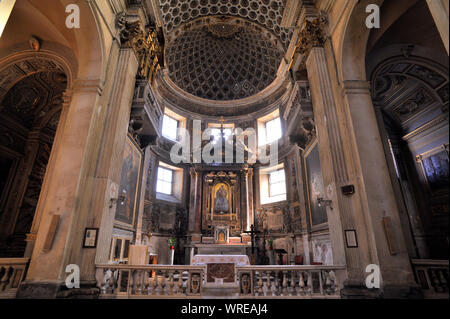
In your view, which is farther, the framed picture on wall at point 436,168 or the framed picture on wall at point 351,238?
the framed picture on wall at point 351,238

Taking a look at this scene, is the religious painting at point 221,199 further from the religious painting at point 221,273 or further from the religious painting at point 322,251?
the religious painting at point 221,273

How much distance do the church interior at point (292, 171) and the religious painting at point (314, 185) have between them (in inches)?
3.6

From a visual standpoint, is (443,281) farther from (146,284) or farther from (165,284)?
(146,284)

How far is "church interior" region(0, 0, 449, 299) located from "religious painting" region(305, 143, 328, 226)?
0.09 m

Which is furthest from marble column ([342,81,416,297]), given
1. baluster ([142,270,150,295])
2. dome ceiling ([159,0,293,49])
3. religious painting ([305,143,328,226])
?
dome ceiling ([159,0,293,49])

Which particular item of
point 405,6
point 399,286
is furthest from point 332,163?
point 405,6

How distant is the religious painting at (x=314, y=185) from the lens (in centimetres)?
885

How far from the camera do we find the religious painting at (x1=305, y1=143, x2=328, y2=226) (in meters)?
8.85

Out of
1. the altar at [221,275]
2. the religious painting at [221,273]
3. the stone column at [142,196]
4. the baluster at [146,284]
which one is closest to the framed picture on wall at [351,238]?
the altar at [221,275]

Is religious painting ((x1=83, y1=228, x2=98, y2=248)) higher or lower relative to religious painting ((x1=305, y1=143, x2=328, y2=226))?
lower

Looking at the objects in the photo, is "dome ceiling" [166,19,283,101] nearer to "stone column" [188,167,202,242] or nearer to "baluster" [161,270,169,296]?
Result: "stone column" [188,167,202,242]

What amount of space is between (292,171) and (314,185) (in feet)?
8.67

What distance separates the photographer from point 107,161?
6.00 m

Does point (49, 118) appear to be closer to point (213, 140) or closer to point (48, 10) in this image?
point (48, 10)
